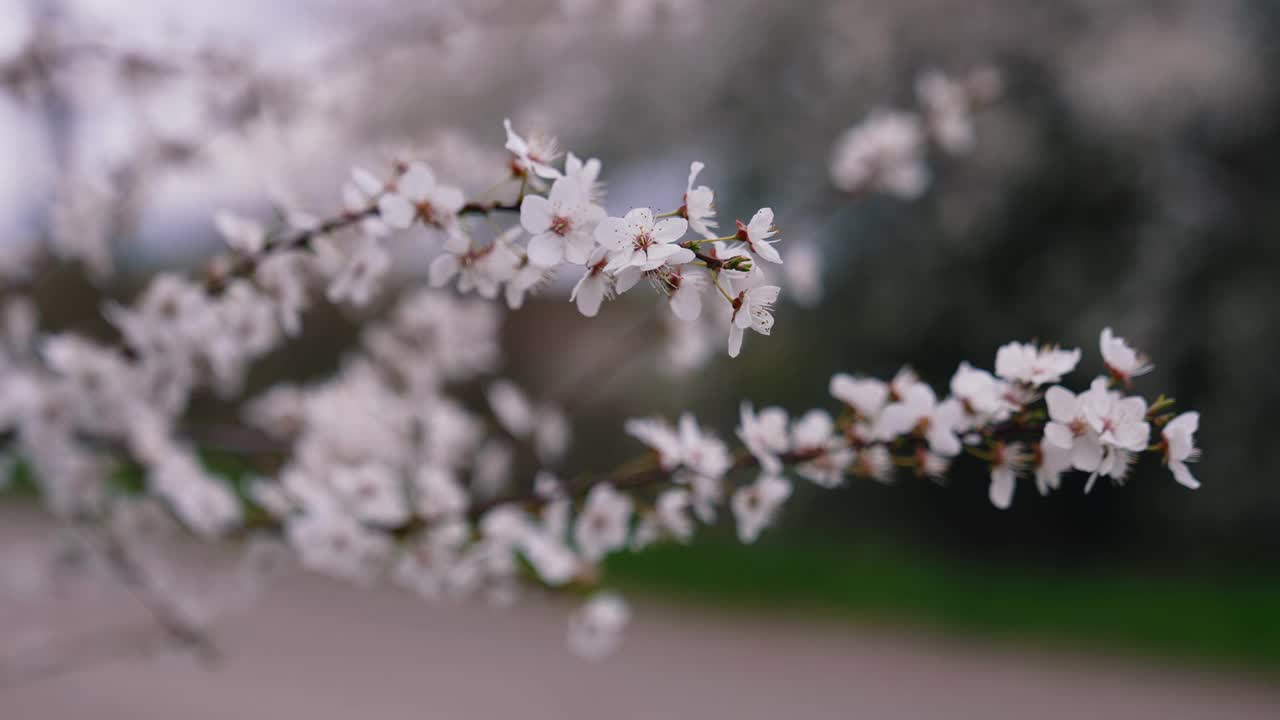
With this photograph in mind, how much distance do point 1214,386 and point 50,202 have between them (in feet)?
14.6

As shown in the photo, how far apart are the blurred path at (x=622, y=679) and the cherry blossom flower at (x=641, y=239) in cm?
315

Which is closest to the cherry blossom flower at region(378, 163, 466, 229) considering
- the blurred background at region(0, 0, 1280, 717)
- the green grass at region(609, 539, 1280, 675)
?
the blurred background at region(0, 0, 1280, 717)

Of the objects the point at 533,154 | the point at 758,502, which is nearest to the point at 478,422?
the point at 758,502

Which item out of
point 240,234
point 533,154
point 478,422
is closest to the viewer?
point 533,154

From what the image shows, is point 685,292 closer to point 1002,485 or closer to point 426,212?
point 426,212

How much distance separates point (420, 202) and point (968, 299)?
429 cm

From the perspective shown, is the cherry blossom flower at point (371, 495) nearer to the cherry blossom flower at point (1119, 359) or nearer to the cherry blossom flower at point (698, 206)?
the cherry blossom flower at point (698, 206)

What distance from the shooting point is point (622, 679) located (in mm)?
3867

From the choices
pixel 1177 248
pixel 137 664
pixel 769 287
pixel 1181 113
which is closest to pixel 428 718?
pixel 137 664

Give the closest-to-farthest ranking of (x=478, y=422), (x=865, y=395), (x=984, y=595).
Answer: (x=865, y=395) < (x=478, y=422) < (x=984, y=595)

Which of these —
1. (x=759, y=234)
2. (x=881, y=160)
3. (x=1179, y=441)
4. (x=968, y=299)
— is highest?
(x=968, y=299)

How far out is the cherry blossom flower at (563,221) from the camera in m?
0.74

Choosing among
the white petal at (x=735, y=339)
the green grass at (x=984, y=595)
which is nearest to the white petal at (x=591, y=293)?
the white petal at (x=735, y=339)

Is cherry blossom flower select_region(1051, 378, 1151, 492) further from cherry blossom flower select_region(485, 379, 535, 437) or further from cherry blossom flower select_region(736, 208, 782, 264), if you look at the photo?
cherry blossom flower select_region(485, 379, 535, 437)
